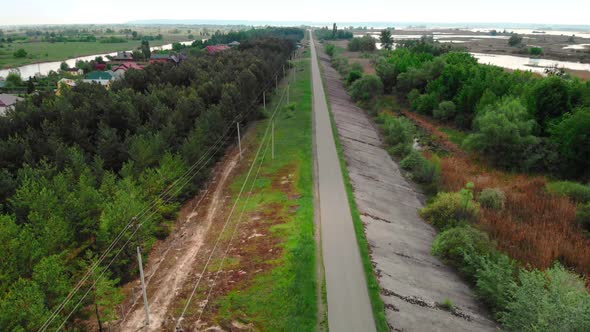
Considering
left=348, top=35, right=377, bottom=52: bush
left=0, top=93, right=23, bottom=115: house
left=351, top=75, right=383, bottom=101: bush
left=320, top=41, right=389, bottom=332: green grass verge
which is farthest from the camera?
left=348, top=35, right=377, bottom=52: bush

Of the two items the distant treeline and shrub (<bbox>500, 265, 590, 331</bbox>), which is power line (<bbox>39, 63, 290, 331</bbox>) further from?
the distant treeline

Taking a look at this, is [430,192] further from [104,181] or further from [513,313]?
[104,181]

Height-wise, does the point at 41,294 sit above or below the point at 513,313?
above

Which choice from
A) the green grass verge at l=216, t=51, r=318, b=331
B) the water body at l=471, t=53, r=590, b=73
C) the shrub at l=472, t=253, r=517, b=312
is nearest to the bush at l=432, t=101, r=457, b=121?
the green grass verge at l=216, t=51, r=318, b=331

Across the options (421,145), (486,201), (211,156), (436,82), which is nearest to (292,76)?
(436,82)

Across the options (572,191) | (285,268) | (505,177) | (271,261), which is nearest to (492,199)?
(572,191)

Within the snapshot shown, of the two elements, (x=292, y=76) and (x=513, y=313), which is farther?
(x=292, y=76)
